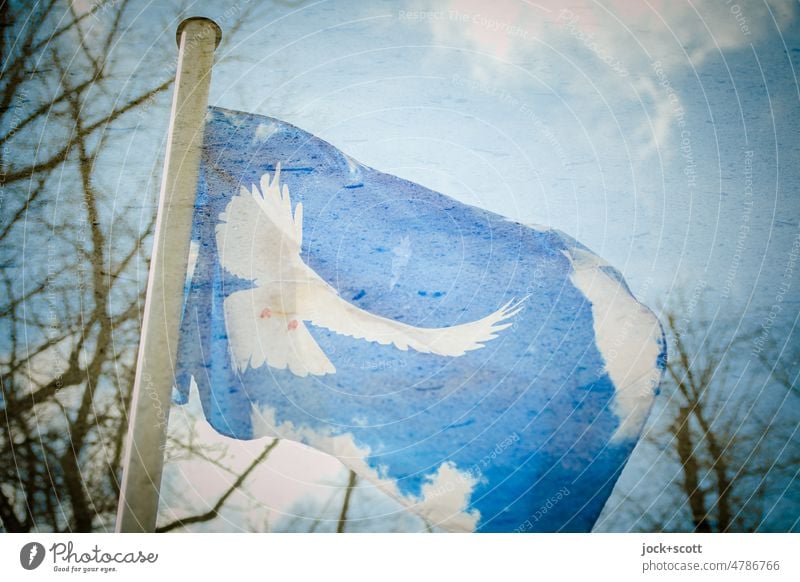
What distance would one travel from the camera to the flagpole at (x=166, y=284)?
7.06ft

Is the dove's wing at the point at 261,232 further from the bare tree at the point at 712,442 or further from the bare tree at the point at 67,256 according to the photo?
the bare tree at the point at 712,442

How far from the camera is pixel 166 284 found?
7.34ft

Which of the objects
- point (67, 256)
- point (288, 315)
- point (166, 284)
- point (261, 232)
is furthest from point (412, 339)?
point (67, 256)

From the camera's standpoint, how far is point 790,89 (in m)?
2.30

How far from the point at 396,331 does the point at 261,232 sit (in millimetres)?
600

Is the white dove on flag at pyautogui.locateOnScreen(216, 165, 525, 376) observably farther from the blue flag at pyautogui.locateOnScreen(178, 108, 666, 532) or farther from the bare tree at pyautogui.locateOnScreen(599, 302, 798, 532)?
the bare tree at pyautogui.locateOnScreen(599, 302, 798, 532)

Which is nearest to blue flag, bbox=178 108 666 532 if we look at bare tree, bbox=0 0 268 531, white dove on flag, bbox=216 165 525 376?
white dove on flag, bbox=216 165 525 376

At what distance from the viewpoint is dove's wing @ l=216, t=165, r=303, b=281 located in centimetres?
225

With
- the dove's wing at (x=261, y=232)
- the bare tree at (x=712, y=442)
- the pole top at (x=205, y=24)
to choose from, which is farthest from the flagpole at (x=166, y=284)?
the bare tree at (x=712, y=442)

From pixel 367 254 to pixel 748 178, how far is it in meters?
1.40

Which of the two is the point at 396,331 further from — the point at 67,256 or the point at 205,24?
the point at 205,24

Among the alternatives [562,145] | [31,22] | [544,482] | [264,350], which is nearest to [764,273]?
[562,145]
